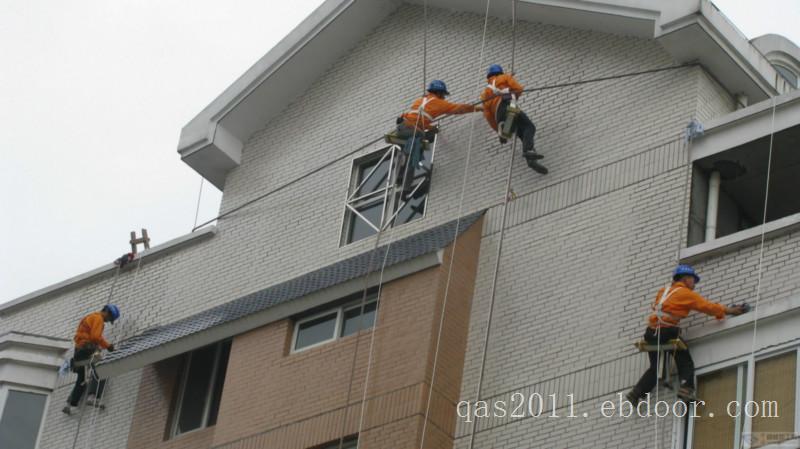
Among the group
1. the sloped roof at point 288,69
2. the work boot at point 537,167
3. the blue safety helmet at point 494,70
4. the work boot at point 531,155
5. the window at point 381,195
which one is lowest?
the work boot at point 537,167

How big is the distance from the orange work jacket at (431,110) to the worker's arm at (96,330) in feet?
18.5

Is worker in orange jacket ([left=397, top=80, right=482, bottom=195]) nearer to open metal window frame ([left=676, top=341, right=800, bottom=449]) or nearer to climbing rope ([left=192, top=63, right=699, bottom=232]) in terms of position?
climbing rope ([left=192, top=63, right=699, bottom=232])

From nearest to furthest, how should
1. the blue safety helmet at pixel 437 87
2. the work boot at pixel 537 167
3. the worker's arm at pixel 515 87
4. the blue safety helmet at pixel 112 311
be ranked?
the work boot at pixel 537 167, the worker's arm at pixel 515 87, the blue safety helmet at pixel 437 87, the blue safety helmet at pixel 112 311

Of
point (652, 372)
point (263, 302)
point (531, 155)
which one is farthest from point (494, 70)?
point (652, 372)

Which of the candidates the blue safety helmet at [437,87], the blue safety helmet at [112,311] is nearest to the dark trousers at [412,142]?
the blue safety helmet at [437,87]

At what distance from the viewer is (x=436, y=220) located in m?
22.3

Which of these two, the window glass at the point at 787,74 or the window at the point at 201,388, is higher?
the window glass at the point at 787,74

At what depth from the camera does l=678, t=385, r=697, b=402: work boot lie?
703 inches

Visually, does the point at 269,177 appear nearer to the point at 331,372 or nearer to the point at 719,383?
the point at 331,372

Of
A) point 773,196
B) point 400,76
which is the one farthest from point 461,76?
point 773,196

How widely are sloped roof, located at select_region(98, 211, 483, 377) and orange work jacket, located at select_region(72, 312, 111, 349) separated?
1.15 feet

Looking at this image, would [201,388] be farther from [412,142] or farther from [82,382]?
[412,142]

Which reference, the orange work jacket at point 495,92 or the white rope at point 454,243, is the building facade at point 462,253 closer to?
the white rope at point 454,243

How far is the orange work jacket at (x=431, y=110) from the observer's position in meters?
22.5
